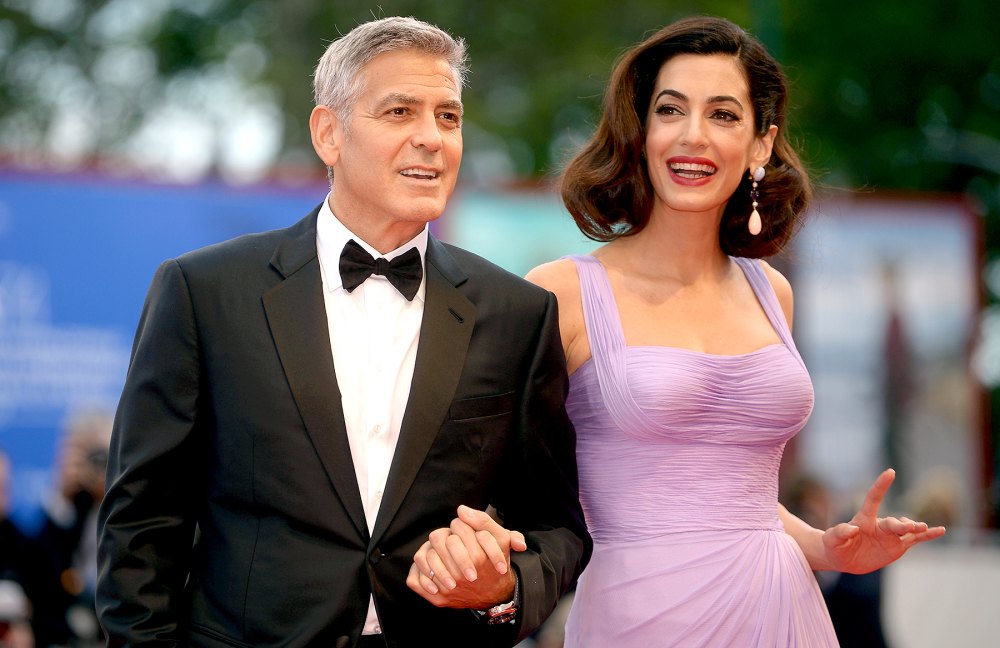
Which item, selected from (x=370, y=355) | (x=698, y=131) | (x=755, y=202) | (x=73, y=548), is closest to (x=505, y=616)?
(x=370, y=355)

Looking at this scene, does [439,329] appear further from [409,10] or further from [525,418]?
[409,10]

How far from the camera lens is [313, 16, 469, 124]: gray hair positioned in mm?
3250

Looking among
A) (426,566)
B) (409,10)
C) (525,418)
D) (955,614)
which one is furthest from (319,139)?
(409,10)

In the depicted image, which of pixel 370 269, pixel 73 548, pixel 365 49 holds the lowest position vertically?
pixel 73 548

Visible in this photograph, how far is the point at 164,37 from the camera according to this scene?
2727cm

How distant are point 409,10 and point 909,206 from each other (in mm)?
13770

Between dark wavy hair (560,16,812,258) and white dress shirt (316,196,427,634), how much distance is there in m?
1.04

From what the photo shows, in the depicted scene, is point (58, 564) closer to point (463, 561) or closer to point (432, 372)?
point (432, 372)

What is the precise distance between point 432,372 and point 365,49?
0.80 m

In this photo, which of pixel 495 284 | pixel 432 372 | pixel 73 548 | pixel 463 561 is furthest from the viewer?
pixel 73 548

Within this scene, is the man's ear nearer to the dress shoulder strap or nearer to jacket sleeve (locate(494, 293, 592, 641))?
jacket sleeve (locate(494, 293, 592, 641))

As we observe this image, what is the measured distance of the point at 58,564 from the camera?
24.9 feet

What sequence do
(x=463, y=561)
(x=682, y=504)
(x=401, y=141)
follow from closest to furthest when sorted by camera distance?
(x=463, y=561) → (x=401, y=141) → (x=682, y=504)

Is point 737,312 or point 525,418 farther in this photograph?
point 737,312
